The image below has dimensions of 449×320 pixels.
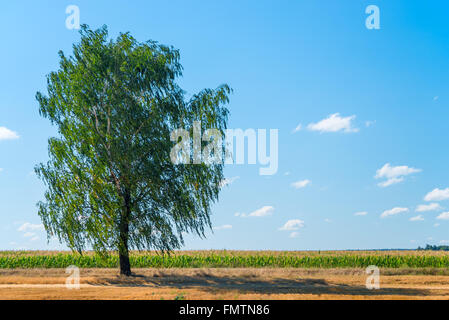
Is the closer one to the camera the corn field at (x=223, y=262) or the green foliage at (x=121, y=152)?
the green foliage at (x=121, y=152)

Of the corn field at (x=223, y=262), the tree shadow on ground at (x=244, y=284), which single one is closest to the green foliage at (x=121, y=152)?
the tree shadow on ground at (x=244, y=284)

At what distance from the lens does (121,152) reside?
23562 mm

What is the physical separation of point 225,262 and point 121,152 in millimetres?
14996

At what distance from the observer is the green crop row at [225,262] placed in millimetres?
33688

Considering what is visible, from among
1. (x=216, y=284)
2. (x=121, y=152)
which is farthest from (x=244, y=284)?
(x=121, y=152)

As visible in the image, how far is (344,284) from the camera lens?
2441 centimetres

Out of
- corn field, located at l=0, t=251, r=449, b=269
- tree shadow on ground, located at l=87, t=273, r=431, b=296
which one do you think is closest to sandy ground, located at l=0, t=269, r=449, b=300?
tree shadow on ground, located at l=87, t=273, r=431, b=296

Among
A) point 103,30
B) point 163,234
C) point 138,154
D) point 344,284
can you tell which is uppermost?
point 103,30

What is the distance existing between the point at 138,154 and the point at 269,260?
15.9m

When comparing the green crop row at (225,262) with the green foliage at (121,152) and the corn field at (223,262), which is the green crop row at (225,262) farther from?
the green foliage at (121,152)

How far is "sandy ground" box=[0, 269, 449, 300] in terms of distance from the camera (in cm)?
1817

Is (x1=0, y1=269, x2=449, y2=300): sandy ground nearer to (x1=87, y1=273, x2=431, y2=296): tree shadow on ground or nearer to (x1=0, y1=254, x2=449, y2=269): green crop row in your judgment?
(x1=87, y1=273, x2=431, y2=296): tree shadow on ground
